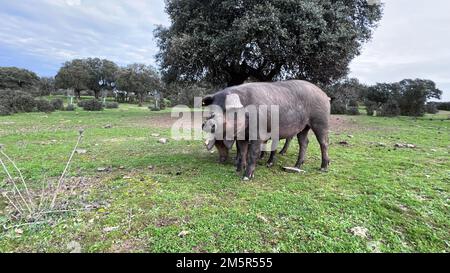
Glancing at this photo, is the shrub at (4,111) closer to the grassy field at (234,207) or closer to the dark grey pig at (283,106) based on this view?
the grassy field at (234,207)

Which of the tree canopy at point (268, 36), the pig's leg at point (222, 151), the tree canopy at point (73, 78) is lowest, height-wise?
the pig's leg at point (222, 151)

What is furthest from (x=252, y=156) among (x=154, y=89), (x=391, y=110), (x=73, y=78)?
(x=73, y=78)

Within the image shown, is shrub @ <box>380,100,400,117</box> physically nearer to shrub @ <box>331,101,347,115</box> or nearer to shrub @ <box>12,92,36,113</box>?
shrub @ <box>331,101,347,115</box>

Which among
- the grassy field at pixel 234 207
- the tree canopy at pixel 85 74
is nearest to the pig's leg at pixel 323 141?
the grassy field at pixel 234 207

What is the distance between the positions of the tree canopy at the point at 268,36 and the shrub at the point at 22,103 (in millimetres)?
11471

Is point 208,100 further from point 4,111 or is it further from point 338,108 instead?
point 338,108

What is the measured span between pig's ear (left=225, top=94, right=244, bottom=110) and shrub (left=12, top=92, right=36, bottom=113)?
798 inches

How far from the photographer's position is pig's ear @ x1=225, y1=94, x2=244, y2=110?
14.6 ft

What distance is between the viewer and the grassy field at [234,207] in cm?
279

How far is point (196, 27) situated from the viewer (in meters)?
14.4

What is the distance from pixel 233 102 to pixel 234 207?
1.84 metres

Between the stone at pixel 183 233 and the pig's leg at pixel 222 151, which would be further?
the pig's leg at pixel 222 151
